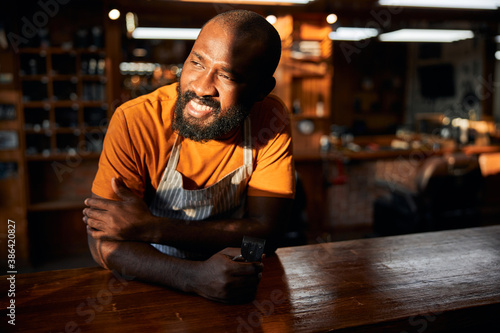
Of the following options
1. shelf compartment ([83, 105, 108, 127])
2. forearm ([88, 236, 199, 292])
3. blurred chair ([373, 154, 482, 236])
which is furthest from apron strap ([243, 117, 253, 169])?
shelf compartment ([83, 105, 108, 127])

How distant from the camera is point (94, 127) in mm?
4980

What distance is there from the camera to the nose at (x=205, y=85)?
4.43ft

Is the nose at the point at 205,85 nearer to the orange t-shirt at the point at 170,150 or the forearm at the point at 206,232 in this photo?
the orange t-shirt at the point at 170,150

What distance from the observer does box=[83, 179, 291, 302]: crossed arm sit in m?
1.12

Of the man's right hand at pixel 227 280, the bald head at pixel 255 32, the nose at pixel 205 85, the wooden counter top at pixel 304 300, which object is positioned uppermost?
the bald head at pixel 255 32

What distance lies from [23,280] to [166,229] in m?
0.45

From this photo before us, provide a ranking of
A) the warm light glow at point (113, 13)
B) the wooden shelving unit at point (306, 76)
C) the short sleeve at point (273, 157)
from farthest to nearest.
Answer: the wooden shelving unit at point (306, 76) < the warm light glow at point (113, 13) < the short sleeve at point (273, 157)

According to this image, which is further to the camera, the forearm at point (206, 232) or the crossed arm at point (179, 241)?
the forearm at point (206, 232)

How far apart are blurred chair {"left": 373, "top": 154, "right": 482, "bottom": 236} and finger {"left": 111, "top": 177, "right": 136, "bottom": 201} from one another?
9.00 ft

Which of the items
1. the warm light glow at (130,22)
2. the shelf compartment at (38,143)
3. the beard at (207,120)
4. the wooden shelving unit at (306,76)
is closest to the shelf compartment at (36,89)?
the shelf compartment at (38,143)

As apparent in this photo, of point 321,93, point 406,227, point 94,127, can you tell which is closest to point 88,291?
point 406,227

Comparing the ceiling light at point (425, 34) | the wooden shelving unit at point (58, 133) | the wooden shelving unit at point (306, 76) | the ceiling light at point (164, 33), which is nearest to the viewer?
the wooden shelving unit at point (58, 133)

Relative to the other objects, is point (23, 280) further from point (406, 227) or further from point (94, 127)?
point (94, 127)

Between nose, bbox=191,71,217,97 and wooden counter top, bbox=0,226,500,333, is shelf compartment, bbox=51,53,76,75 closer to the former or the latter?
nose, bbox=191,71,217,97
